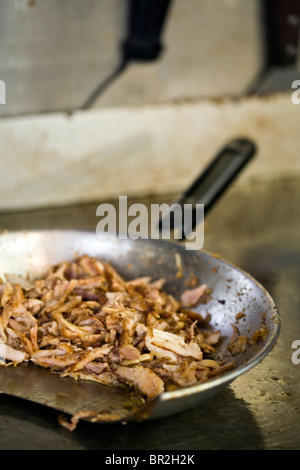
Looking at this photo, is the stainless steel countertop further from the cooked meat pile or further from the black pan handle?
the black pan handle

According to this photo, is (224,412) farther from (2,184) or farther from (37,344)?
(2,184)

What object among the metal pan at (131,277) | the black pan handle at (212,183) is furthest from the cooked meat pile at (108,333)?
the black pan handle at (212,183)

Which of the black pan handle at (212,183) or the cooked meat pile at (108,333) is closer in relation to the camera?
the cooked meat pile at (108,333)

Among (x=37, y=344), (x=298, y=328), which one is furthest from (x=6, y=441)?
(x=298, y=328)

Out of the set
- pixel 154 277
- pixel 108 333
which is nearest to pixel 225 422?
pixel 108 333

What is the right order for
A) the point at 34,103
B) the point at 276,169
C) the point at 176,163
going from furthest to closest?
the point at 276,169, the point at 176,163, the point at 34,103

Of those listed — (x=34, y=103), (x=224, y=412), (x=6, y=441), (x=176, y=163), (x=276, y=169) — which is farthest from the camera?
(x=276, y=169)

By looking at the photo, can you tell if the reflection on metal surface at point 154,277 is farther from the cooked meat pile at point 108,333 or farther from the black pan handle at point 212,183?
the black pan handle at point 212,183
